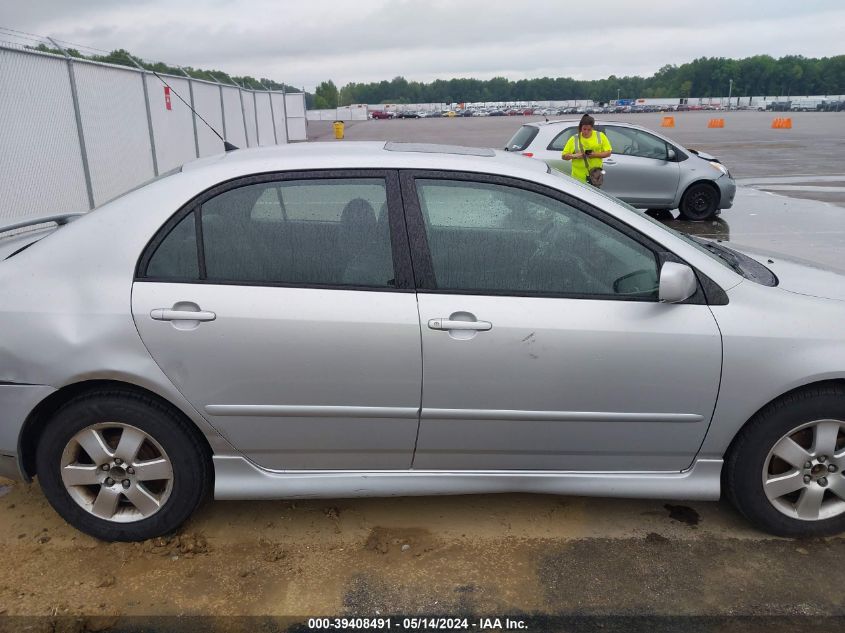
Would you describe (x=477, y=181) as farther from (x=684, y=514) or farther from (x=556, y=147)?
(x=556, y=147)

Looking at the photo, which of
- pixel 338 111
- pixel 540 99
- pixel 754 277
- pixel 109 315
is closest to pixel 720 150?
pixel 754 277

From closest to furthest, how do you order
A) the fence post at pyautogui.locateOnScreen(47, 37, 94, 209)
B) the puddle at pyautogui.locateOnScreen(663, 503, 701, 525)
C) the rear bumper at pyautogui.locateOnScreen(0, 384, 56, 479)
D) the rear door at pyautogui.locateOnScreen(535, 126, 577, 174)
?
the rear bumper at pyautogui.locateOnScreen(0, 384, 56, 479) < the puddle at pyautogui.locateOnScreen(663, 503, 701, 525) < the fence post at pyautogui.locateOnScreen(47, 37, 94, 209) < the rear door at pyautogui.locateOnScreen(535, 126, 577, 174)

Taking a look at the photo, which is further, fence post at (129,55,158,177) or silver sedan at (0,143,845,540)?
fence post at (129,55,158,177)

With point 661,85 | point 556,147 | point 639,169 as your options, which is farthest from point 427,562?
point 661,85

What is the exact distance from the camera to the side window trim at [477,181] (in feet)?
9.11

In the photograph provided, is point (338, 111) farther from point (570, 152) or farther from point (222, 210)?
point (222, 210)

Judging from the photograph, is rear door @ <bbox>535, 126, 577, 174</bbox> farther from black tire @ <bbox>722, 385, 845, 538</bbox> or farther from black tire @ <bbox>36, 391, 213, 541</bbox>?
black tire @ <bbox>36, 391, 213, 541</bbox>

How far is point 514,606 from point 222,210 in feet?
6.30

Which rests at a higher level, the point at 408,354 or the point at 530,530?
the point at 408,354

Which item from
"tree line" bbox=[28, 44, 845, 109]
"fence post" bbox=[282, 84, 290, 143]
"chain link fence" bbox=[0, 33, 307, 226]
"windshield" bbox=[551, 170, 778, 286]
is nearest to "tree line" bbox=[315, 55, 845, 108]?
"tree line" bbox=[28, 44, 845, 109]

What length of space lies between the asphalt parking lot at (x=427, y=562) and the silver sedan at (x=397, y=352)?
0.19 m

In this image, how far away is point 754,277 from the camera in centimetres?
311

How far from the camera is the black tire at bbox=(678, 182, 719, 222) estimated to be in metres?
11.2

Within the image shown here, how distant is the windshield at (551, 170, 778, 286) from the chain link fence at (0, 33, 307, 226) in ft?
10.2
